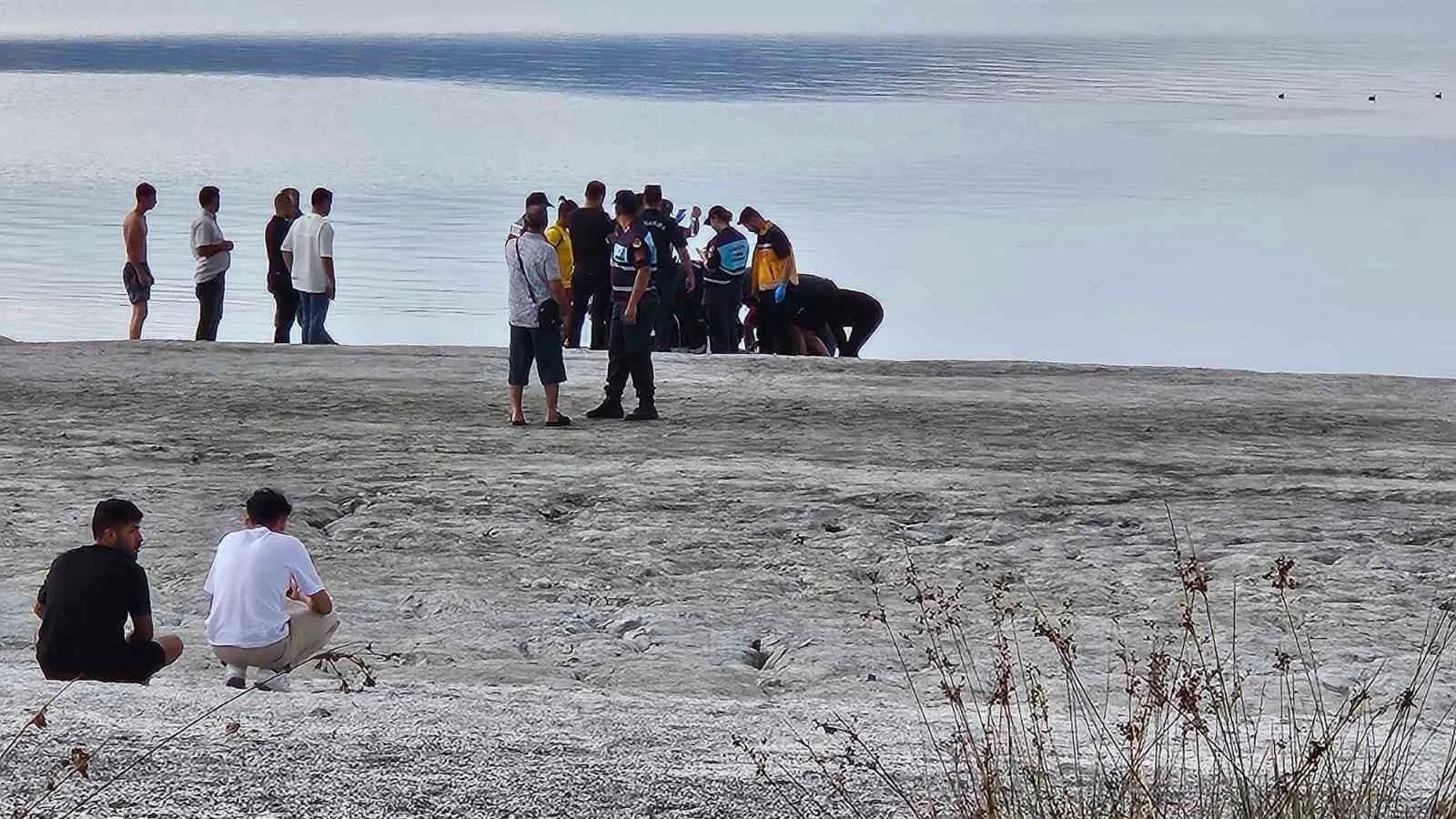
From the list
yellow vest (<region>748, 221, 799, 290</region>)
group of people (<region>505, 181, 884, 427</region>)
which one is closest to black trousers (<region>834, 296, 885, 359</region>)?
group of people (<region>505, 181, 884, 427</region>)

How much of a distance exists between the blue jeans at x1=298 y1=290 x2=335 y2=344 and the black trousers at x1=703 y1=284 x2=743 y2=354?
124 inches

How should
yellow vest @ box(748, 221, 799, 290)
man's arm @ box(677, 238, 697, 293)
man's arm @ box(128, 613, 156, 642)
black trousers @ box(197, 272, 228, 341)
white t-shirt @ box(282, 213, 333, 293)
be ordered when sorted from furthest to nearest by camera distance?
black trousers @ box(197, 272, 228, 341), man's arm @ box(677, 238, 697, 293), yellow vest @ box(748, 221, 799, 290), white t-shirt @ box(282, 213, 333, 293), man's arm @ box(128, 613, 156, 642)

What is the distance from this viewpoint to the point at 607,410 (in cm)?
1227

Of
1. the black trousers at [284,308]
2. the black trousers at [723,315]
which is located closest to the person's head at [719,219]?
the black trousers at [723,315]

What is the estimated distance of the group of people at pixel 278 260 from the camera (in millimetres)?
14672

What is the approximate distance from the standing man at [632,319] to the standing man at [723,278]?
2.48 metres

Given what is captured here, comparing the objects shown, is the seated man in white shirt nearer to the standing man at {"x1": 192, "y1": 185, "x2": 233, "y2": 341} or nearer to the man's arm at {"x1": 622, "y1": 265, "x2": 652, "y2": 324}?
the man's arm at {"x1": 622, "y1": 265, "x2": 652, "y2": 324}

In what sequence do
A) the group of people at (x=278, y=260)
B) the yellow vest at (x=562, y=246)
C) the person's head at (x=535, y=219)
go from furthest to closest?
1. the group of people at (x=278, y=260)
2. the yellow vest at (x=562, y=246)
3. the person's head at (x=535, y=219)

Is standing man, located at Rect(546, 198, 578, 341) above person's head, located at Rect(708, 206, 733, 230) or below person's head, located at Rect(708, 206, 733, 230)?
below

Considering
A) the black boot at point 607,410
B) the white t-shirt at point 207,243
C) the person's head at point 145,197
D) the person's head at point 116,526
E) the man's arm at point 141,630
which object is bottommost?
the man's arm at point 141,630

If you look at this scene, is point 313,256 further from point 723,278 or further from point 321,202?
point 723,278

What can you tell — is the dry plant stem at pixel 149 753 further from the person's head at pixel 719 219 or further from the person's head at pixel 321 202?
the person's head at pixel 719 219

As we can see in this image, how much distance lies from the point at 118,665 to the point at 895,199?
127 feet

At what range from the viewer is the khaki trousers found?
274 inches
